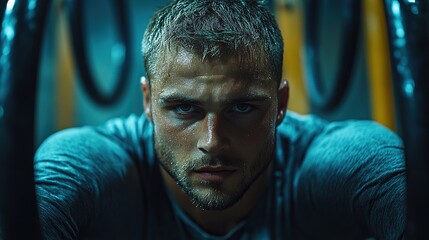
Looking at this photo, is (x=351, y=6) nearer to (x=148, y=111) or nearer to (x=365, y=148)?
(x=365, y=148)

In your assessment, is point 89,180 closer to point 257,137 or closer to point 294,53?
point 257,137

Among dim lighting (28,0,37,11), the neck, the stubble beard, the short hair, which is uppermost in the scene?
dim lighting (28,0,37,11)

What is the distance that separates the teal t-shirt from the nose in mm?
219

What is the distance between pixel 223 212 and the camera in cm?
119

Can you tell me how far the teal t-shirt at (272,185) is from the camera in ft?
3.36

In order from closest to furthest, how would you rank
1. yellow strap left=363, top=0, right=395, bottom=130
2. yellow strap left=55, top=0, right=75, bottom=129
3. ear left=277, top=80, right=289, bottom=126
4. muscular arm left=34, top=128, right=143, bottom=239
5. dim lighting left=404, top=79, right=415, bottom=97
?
1. dim lighting left=404, top=79, right=415, bottom=97
2. muscular arm left=34, top=128, right=143, bottom=239
3. ear left=277, top=80, right=289, bottom=126
4. yellow strap left=363, top=0, right=395, bottom=130
5. yellow strap left=55, top=0, right=75, bottom=129

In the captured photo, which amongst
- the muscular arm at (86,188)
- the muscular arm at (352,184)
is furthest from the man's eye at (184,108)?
the muscular arm at (352,184)

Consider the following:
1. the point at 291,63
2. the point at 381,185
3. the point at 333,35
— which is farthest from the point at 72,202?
the point at 333,35

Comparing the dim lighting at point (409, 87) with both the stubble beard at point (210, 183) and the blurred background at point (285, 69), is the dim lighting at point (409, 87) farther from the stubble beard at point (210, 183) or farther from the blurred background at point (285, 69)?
the stubble beard at point (210, 183)

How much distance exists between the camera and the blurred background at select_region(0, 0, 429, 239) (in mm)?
677

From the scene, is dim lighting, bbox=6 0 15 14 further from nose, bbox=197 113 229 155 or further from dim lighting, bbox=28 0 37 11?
nose, bbox=197 113 229 155

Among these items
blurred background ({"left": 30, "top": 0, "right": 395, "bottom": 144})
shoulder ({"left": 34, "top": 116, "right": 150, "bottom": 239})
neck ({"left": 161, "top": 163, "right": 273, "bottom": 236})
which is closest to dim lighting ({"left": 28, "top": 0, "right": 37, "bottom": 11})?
shoulder ({"left": 34, "top": 116, "right": 150, "bottom": 239})

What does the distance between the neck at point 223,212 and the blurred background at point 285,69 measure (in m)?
0.38

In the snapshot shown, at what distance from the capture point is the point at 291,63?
2275mm
